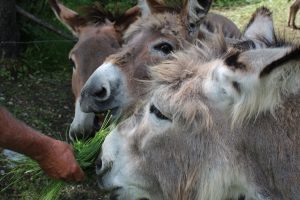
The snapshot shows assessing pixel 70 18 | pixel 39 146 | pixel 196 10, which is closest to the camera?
pixel 39 146

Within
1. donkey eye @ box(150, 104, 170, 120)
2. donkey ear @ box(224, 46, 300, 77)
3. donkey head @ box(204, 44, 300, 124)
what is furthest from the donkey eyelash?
donkey ear @ box(224, 46, 300, 77)

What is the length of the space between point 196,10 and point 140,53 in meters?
0.59

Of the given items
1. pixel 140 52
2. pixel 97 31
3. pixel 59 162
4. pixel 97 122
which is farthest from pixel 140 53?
pixel 59 162

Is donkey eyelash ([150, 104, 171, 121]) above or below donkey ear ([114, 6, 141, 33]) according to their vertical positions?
above

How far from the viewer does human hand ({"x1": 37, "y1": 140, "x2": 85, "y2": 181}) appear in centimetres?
310

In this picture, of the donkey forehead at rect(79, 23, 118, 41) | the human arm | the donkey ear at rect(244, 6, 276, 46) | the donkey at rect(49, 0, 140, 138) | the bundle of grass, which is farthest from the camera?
the donkey forehead at rect(79, 23, 118, 41)

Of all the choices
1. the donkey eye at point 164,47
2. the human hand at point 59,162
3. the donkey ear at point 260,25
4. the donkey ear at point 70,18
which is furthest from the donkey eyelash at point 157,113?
the donkey ear at point 70,18

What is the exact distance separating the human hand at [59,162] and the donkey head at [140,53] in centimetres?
76

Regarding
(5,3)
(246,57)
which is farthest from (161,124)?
(5,3)

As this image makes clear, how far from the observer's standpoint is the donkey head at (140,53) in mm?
3910

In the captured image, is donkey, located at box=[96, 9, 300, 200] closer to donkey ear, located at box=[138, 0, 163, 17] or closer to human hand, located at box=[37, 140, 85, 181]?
human hand, located at box=[37, 140, 85, 181]

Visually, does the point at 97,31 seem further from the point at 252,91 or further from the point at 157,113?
the point at 252,91

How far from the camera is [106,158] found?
275cm

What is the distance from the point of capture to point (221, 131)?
2.39m
